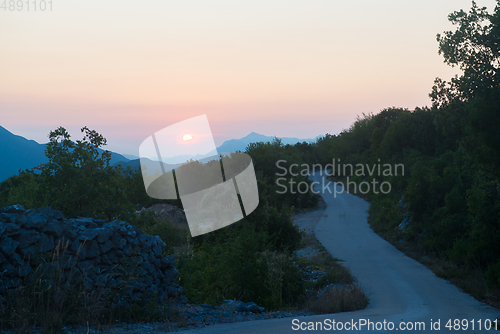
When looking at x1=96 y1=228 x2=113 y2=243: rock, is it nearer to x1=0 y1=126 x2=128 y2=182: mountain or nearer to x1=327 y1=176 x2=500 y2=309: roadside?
x1=327 y1=176 x2=500 y2=309: roadside

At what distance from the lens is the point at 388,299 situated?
955 centimetres

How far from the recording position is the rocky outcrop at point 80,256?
584 cm

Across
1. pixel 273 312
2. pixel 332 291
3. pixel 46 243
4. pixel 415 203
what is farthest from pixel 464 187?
pixel 46 243

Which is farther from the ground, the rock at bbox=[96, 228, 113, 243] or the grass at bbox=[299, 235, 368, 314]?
the rock at bbox=[96, 228, 113, 243]

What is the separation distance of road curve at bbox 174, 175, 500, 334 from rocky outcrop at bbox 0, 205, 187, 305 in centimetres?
197

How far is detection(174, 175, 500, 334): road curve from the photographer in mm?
6217

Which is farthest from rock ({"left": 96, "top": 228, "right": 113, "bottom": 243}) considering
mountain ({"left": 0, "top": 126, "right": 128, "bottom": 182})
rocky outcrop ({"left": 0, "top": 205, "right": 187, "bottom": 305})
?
mountain ({"left": 0, "top": 126, "right": 128, "bottom": 182})

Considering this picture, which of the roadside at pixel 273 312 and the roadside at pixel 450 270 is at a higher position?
the roadside at pixel 273 312

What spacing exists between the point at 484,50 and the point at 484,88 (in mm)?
2524

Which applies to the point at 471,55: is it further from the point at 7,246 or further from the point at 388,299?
the point at 7,246

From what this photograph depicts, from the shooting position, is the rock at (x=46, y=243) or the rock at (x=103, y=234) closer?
the rock at (x=46, y=243)

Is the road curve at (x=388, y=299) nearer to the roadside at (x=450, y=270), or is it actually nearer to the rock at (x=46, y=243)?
the roadside at (x=450, y=270)

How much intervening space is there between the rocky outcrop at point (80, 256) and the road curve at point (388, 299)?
A: 1.97m

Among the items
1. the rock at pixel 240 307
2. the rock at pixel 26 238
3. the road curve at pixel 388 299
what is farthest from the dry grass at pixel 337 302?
the rock at pixel 26 238
